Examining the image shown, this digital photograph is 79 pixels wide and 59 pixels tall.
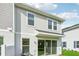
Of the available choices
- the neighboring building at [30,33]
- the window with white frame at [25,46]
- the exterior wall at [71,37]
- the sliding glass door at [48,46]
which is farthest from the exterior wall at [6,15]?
the exterior wall at [71,37]

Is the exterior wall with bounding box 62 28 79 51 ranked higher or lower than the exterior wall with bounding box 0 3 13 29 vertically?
lower

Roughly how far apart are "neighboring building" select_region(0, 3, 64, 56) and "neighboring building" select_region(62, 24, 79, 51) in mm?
608

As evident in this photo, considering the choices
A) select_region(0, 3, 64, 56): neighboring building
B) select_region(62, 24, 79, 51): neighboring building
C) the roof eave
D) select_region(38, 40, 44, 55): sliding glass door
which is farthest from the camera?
select_region(62, 24, 79, 51): neighboring building

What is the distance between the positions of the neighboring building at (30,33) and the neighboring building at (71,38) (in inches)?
23.9

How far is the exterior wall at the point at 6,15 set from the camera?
31.3ft

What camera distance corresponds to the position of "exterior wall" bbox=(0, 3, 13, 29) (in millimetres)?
9547

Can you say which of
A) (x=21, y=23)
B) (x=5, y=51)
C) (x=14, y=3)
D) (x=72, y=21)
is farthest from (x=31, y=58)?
(x=72, y=21)

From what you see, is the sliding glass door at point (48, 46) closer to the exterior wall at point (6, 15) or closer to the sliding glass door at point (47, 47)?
the sliding glass door at point (47, 47)

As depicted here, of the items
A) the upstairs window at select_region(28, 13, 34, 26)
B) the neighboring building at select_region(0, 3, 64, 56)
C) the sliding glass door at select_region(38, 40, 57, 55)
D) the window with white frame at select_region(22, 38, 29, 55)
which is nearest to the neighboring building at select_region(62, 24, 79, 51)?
the neighboring building at select_region(0, 3, 64, 56)

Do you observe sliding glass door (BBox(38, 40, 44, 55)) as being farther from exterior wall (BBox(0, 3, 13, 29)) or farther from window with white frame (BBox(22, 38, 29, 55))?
exterior wall (BBox(0, 3, 13, 29))

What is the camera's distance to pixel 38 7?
37.6ft

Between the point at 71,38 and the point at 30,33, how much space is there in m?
4.16

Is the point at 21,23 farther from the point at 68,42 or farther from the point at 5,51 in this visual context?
the point at 68,42

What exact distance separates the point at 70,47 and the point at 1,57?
21.0 ft
